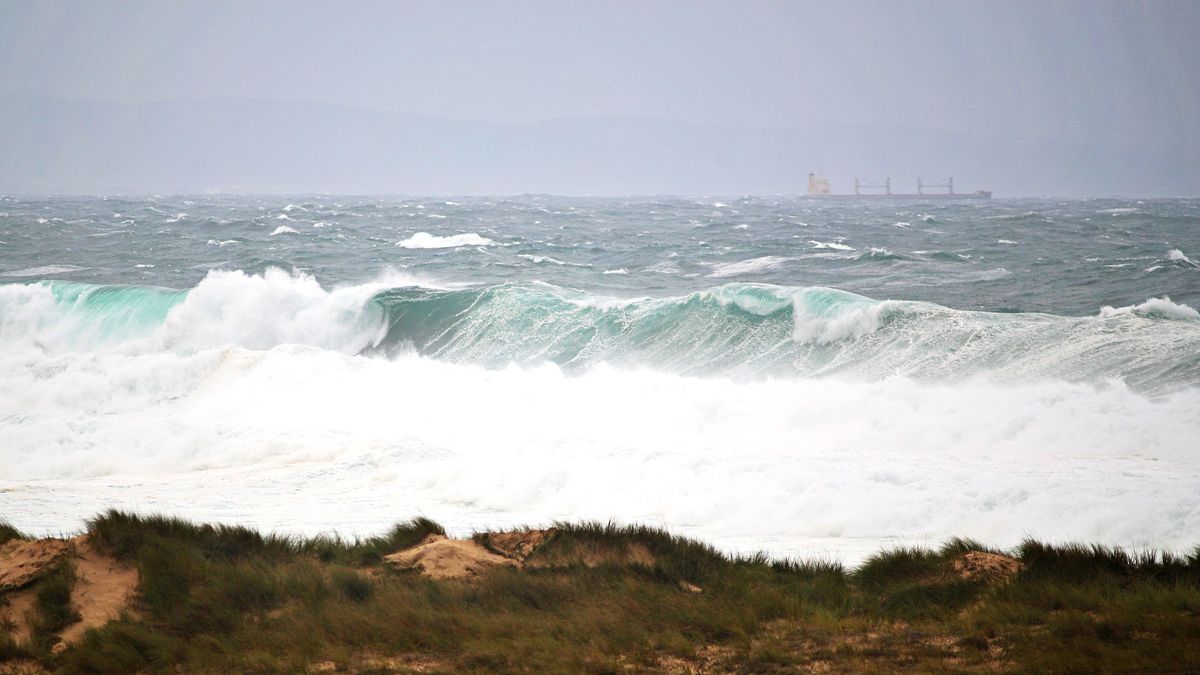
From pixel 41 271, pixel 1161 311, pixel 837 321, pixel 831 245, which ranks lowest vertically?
pixel 837 321

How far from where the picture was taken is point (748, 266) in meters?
32.6

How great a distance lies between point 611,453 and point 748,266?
21.6 meters

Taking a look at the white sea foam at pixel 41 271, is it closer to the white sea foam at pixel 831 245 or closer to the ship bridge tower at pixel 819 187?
the white sea foam at pixel 831 245

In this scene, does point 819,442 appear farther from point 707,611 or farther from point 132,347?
point 132,347

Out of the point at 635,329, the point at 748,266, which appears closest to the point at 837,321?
the point at 635,329

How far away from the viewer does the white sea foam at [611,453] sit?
9.65 meters

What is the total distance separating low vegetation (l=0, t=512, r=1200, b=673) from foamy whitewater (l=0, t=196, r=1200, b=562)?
2554mm

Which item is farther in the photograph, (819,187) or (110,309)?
(819,187)

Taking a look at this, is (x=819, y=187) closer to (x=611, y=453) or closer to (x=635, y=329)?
(x=635, y=329)

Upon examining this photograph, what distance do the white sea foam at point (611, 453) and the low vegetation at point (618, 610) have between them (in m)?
2.58

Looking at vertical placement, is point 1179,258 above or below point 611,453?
above

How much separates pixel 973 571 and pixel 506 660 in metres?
3.17

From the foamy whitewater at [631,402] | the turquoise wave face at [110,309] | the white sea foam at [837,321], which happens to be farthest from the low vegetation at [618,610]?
the turquoise wave face at [110,309]

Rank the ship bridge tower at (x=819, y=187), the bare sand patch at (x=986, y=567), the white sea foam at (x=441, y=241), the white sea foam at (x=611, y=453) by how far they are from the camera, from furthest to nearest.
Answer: the ship bridge tower at (x=819, y=187) < the white sea foam at (x=441, y=241) < the white sea foam at (x=611, y=453) < the bare sand patch at (x=986, y=567)
